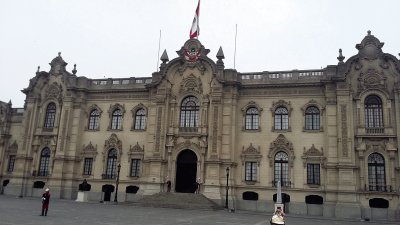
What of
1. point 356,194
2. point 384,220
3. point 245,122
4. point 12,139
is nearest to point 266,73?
point 245,122

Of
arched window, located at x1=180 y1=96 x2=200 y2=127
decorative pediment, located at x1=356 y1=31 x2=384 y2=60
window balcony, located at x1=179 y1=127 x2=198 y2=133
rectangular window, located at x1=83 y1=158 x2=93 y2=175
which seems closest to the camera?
decorative pediment, located at x1=356 y1=31 x2=384 y2=60

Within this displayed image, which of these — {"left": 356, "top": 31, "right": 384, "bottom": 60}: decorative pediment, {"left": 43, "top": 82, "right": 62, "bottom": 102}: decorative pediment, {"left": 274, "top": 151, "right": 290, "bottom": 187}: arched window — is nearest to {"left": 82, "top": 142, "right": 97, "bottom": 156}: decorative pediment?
{"left": 43, "top": 82, "right": 62, "bottom": 102}: decorative pediment

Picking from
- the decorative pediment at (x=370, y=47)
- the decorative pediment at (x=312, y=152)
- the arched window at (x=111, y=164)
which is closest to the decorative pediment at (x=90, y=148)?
the arched window at (x=111, y=164)

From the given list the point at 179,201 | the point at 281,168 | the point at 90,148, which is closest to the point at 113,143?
the point at 90,148

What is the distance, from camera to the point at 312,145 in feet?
112

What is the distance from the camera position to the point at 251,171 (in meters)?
35.6

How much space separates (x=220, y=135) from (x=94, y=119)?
14.5 metres

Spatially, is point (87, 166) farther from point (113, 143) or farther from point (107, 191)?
point (113, 143)

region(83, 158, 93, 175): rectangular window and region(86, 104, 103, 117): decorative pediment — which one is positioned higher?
region(86, 104, 103, 117): decorative pediment

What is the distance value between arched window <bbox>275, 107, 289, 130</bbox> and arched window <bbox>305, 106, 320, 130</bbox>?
5.90 ft

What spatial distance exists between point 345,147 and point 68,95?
2824 cm

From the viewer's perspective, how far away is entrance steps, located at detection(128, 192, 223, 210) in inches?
1245

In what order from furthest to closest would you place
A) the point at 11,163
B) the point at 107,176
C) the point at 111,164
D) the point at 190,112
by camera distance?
the point at 11,163, the point at 111,164, the point at 107,176, the point at 190,112

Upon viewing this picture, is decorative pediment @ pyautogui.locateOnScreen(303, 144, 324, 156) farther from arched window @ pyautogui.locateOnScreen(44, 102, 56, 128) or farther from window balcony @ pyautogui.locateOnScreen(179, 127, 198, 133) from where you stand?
arched window @ pyautogui.locateOnScreen(44, 102, 56, 128)
